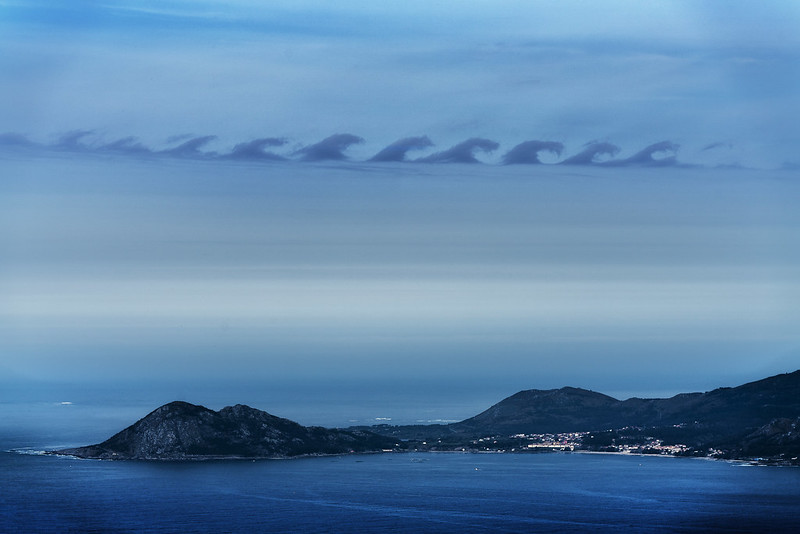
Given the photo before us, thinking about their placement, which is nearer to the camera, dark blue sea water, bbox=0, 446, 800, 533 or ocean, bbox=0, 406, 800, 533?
ocean, bbox=0, 406, 800, 533

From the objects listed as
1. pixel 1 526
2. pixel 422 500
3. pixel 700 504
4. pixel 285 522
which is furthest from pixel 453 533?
pixel 1 526

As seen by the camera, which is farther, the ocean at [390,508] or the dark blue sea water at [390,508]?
the dark blue sea water at [390,508]

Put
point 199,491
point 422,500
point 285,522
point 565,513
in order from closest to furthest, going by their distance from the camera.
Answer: point 285,522 → point 565,513 → point 422,500 → point 199,491

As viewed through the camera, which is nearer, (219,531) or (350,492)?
(219,531)

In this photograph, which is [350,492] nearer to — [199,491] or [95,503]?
[199,491]

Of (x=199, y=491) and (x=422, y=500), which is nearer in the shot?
(x=422, y=500)

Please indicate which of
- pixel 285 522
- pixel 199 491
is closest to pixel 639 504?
pixel 285 522

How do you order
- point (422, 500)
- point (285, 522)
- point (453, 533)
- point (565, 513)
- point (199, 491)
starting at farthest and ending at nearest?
1. point (199, 491)
2. point (422, 500)
3. point (565, 513)
4. point (285, 522)
5. point (453, 533)

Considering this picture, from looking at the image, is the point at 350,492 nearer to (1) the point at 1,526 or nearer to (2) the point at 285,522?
(2) the point at 285,522

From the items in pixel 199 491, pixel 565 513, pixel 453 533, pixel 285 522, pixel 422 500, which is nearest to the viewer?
pixel 453 533
